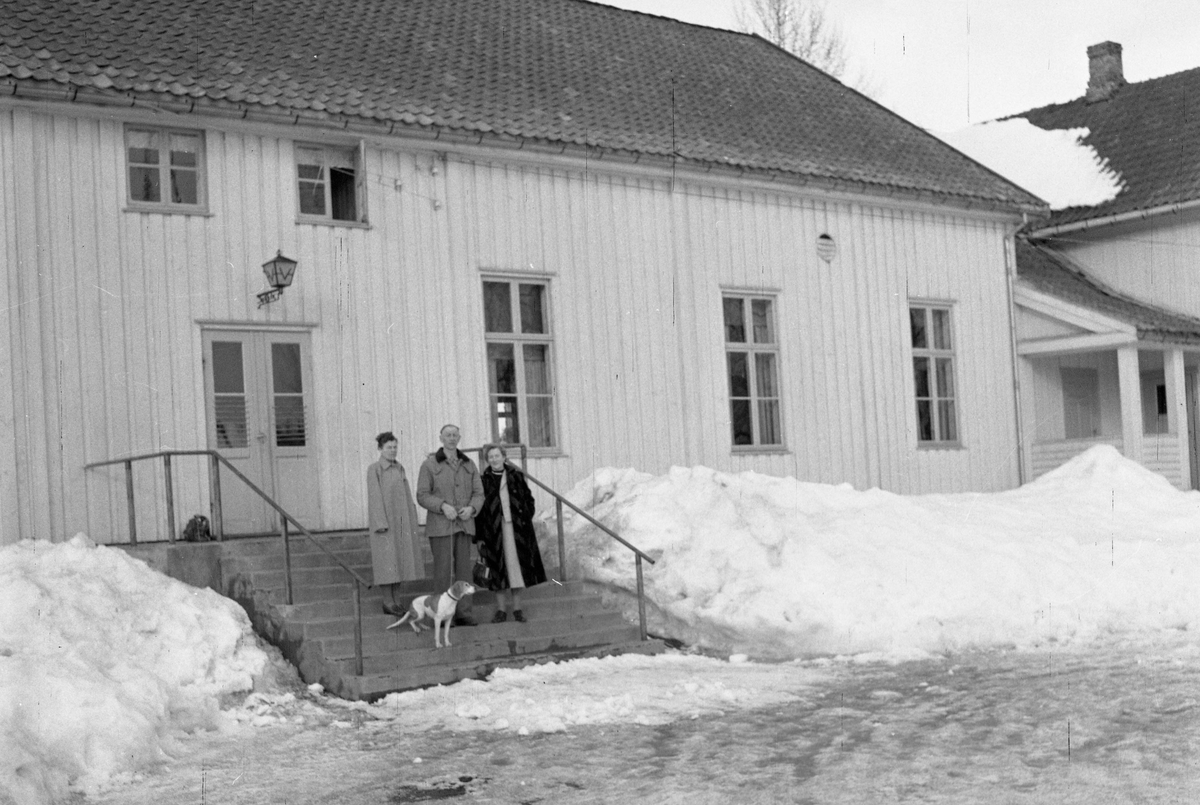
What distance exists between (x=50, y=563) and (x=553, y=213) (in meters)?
7.03

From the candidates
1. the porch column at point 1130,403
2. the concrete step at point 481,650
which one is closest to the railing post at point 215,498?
the concrete step at point 481,650

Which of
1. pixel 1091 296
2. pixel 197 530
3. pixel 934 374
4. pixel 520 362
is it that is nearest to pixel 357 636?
pixel 197 530

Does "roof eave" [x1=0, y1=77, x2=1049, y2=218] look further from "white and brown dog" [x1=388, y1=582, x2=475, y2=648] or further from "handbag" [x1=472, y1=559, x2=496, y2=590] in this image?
"white and brown dog" [x1=388, y1=582, x2=475, y2=648]

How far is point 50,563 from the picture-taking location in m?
11.1

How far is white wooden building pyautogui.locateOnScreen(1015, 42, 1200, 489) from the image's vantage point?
824 inches

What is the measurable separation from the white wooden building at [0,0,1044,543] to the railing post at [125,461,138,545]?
133 mm

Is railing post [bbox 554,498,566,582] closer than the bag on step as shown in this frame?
No

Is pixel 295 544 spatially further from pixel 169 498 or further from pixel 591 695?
pixel 591 695

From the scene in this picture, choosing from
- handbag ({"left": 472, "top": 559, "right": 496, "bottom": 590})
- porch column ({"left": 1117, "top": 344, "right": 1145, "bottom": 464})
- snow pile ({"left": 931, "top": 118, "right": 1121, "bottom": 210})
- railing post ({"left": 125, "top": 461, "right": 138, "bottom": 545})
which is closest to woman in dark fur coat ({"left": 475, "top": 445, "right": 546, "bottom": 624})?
handbag ({"left": 472, "top": 559, "right": 496, "bottom": 590})

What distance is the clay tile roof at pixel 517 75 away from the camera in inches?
558

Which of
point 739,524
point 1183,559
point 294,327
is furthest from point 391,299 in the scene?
point 1183,559

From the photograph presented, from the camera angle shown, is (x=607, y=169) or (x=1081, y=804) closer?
(x=1081, y=804)

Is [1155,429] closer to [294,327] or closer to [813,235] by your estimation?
[813,235]

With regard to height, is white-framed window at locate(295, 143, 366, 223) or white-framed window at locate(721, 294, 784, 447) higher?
white-framed window at locate(295, 143, 366, 223)
